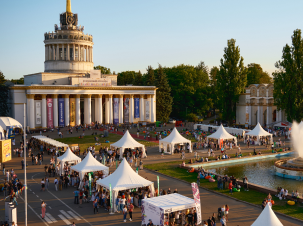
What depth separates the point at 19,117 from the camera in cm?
6231

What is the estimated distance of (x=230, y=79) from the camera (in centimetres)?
6556

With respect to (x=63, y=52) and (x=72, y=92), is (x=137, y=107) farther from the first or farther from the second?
(x=63, y=52)

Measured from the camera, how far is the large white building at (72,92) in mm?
61812

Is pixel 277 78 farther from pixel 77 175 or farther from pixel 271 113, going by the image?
pixel 77 175

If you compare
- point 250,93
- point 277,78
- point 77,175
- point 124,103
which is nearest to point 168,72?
point 124,103

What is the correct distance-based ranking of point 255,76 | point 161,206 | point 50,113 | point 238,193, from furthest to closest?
point 255,76 < point 50,113 < point 238,193 < point 161,206

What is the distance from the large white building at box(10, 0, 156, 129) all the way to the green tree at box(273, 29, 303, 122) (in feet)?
97.4

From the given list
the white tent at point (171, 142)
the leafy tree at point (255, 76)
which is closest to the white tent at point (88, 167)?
the white tent at point (171, 142)

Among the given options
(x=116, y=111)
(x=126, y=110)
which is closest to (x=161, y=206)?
(x=116, y=111)

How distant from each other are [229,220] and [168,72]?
7270 centimetres

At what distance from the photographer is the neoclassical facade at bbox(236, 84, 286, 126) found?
64.6 m

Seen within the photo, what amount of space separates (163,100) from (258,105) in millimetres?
22181

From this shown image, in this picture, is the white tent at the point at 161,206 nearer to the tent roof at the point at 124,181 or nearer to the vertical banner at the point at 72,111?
the tent roof at the point at 124,181

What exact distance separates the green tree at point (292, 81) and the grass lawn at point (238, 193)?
27.8m
